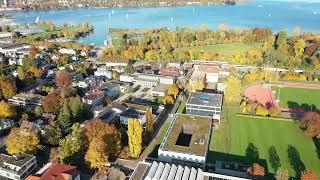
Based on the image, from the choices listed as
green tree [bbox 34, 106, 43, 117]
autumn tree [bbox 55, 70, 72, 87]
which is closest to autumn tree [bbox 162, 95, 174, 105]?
autumn tree [bbox 55, 70, 72, 87]

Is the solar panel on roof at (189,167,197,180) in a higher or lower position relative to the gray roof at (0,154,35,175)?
higher

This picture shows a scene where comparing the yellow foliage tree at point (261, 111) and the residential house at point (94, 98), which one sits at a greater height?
the residential house at point (94, 98)

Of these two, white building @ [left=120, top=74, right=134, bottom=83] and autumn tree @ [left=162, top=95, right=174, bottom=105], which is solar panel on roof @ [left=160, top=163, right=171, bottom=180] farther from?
white building @ [left=120, top=74, right=134, bottom=83]

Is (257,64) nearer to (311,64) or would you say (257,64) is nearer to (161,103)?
(311,64)

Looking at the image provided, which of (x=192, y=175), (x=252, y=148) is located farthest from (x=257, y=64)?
(x=192, y=175)

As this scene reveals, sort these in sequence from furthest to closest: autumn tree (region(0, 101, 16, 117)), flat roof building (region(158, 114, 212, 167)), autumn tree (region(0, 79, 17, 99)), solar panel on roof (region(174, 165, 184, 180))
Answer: autumn tree (region(0, 79, 17, 99)), autumn tree (region(0, 101, 16, 117)), flat roof building (region(158, 114, 212, 167)), solar panel on roof (region(174, 165, 184, 180))

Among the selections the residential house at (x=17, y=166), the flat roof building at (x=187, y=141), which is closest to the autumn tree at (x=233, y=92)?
the flat roof building at (x=187, y=141)

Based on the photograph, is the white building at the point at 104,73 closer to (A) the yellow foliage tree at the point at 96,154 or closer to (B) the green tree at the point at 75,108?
(B) the green tree at the point at 75,108
